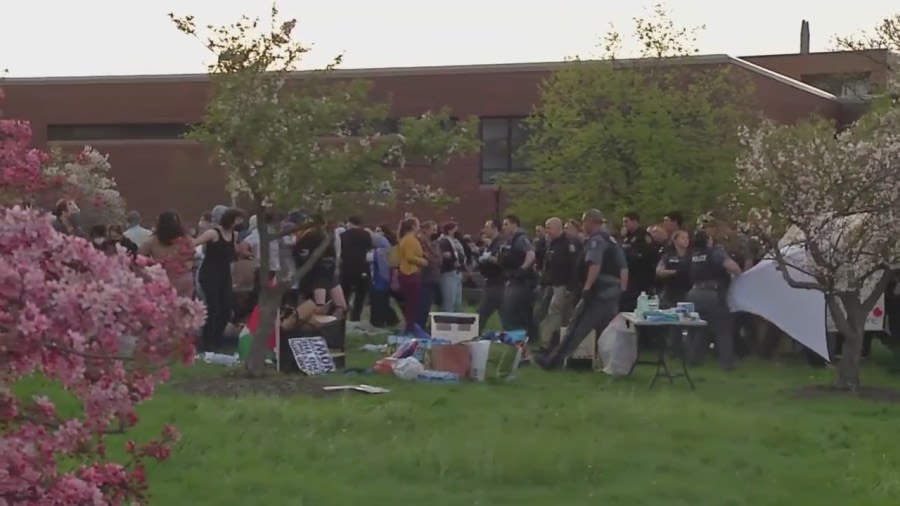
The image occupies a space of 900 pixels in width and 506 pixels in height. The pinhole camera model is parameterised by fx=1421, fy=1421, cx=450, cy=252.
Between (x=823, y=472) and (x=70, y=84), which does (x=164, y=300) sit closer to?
(x=823, y=472)

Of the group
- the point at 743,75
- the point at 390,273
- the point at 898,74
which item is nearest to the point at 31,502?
the point at 390,273

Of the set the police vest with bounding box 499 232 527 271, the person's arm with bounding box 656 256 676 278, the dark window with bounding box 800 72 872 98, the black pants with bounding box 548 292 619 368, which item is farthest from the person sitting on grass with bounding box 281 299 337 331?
the dark window with bounding box 800 72 872 98

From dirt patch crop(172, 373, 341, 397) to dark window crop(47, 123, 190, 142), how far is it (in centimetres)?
3997

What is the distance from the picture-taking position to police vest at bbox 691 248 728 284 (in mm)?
16406

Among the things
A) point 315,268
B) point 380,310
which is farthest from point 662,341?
point 380,310

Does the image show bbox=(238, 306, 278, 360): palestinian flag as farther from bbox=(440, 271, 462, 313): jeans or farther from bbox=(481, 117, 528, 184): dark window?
bbox=(481, 117, 528, 184): dark window

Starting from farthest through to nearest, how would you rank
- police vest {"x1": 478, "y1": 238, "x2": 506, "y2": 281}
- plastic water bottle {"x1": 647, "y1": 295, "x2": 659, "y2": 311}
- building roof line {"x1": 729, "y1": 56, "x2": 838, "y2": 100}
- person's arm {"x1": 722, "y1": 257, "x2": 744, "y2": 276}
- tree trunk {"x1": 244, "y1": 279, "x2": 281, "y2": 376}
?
building roof line {"x1": 729, "y1": 56, "x2": 838, "y2": 100}, police vest {"x1": 478, "y1": 238, "x2": 506, "y2": 281}, person's arm {"x1": 722, "y1": 257, "x2": 744, "y2": 276}, plastic water bottle {"x1": 647, "y1": 295, "x2": 659, "y2": 311}, tree trunk {"x1": 244, "y1": 279, "x2": 281, "y2": 376}

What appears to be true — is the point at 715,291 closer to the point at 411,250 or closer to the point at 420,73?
the point at 411,250

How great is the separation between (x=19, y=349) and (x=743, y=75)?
1428 inches

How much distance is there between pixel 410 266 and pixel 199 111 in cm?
3401

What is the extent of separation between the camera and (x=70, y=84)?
2111 inches

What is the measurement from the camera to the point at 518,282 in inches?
725

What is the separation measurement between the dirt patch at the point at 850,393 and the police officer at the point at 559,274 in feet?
11.8

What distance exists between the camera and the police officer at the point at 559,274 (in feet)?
56.3
